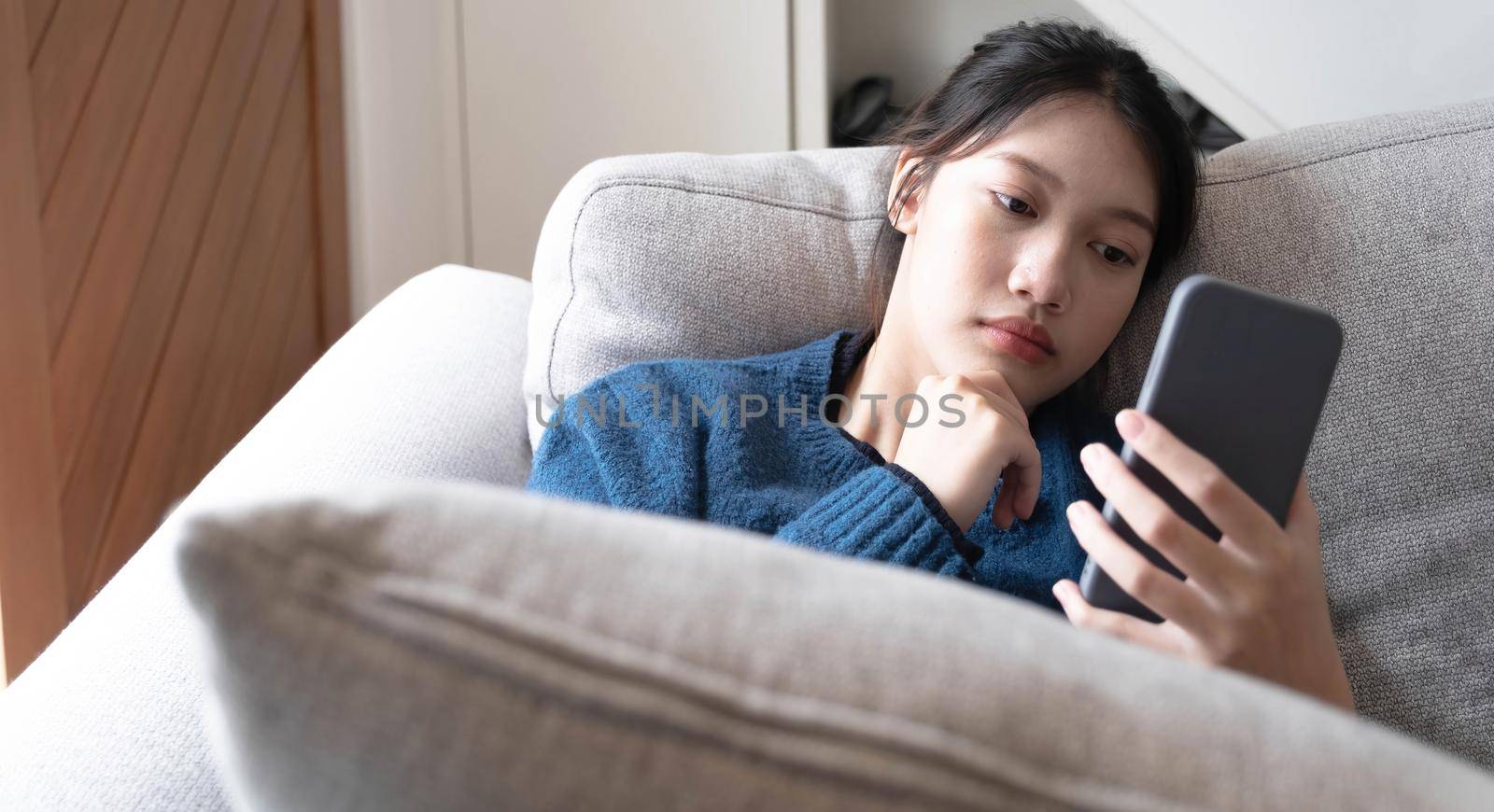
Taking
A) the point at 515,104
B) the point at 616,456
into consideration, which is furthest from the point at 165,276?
the point at 616,456

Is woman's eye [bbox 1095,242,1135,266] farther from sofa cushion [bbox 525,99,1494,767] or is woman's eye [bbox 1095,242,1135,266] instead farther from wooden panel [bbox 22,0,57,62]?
wooden panel [bbox 22,0,57,62]

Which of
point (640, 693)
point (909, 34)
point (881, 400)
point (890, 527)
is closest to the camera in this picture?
point (640, 693)

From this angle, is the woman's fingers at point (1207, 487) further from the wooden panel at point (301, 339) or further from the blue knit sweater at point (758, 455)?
the wooden panel at point (301, 339)

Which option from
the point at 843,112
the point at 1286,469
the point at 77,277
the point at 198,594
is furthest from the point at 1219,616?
the point at 843,112

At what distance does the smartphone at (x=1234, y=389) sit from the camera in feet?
2.07

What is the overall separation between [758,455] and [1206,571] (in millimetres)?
430

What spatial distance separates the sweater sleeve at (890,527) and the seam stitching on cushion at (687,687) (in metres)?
0.47

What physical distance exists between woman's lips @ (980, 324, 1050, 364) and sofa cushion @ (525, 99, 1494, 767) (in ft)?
0.44

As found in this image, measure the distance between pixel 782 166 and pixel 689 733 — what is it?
0.94 m

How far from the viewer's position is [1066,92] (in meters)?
1.02

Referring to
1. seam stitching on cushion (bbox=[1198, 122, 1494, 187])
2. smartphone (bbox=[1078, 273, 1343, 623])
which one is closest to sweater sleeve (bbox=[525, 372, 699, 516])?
smartphone (bbox=[1078, 273, 1343, 623])

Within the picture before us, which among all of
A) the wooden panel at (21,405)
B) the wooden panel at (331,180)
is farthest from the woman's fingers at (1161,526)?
the wooden panel at (331,180)

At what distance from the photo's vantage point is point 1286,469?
0.67m

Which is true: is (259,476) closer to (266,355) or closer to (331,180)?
(266,355)
